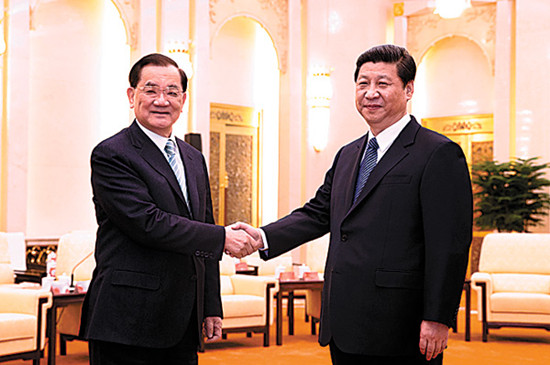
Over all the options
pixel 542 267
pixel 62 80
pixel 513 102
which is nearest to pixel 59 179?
pixel 62 80

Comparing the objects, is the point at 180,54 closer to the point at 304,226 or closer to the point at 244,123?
the point at 244,123

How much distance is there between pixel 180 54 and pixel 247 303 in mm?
3468

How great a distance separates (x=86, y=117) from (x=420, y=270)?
7.22 metres

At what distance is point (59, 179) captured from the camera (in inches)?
344

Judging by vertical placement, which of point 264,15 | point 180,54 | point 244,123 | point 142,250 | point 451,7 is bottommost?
point 142,250

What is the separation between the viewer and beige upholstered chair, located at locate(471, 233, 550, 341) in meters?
7.05

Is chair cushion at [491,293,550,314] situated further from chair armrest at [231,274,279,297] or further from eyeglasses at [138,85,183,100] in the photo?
eyeglasses at [138,85,183,100]

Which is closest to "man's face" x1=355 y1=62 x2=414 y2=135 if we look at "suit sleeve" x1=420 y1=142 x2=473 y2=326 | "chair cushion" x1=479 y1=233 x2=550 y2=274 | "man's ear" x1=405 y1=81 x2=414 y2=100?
"man's ear" x1=405 y1=81 x2=414 y2=100

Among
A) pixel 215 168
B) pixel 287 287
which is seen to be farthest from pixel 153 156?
pixel 215 168

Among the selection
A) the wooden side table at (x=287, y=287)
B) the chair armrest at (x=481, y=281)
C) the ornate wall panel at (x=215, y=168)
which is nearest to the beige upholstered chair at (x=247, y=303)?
the wooden side table at (x=287, y=287)

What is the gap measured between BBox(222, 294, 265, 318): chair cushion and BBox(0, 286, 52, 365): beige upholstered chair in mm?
1683

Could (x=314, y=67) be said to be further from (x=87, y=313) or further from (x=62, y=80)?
(x=87, y=313)

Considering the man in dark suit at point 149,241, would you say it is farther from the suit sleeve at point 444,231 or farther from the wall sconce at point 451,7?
the wall sconce at point 451,7

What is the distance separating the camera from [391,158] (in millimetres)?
2477
